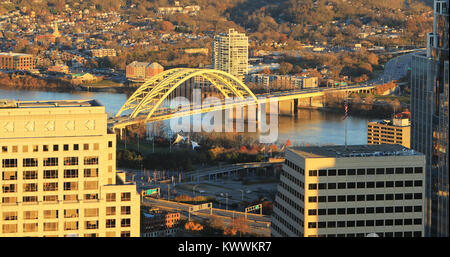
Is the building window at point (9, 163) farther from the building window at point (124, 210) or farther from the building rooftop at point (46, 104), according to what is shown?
the building window at point (124, 210)

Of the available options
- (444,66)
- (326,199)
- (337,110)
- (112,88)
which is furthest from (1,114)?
(112,88)

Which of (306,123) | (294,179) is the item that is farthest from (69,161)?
(306,123)

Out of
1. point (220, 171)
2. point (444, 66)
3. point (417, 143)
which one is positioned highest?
point (444, 66)

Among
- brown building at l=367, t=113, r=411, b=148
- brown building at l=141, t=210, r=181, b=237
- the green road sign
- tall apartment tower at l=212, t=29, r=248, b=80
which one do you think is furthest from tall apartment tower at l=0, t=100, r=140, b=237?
tall apartment tower at l=212, t=29, r=248, b=80

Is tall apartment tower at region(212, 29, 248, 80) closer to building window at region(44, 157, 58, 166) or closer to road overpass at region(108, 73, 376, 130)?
road overpass at region(108, 73, 376, 130)

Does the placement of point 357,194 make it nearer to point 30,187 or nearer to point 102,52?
point 30,187

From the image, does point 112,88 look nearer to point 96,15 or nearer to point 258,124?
point 258,124

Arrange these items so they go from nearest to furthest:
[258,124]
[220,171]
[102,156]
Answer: [102,156] → [220,171] → [258,124]
